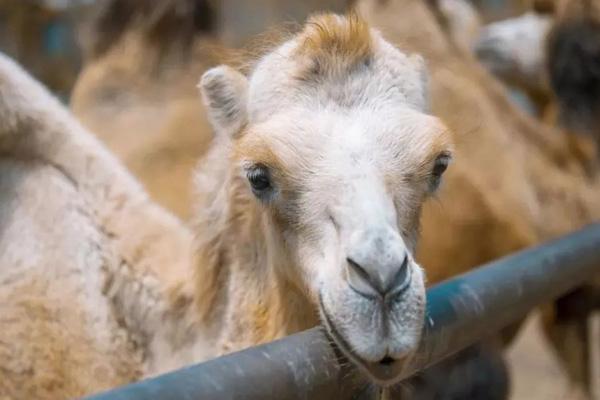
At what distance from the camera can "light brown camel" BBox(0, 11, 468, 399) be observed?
53.6 inches

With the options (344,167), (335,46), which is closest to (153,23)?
(335,46)

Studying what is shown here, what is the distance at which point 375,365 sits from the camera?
1.32 meters

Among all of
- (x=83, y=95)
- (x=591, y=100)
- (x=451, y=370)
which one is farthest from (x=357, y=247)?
(x=591, y=100)

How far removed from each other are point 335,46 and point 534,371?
3744 mm

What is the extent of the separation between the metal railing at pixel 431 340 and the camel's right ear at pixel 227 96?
16.2 inches

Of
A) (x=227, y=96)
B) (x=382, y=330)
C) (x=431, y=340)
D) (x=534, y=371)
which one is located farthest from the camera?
(x=534, y=371)

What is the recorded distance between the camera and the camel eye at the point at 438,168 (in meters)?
1.55

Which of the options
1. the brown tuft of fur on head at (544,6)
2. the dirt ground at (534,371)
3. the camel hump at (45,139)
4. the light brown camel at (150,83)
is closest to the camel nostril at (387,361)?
the camel hump at (45,139)

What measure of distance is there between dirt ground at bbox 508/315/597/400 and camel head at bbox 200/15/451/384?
2.61m

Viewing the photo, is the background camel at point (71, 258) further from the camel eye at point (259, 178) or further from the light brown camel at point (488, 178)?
the light brown camel at point (488, 178)

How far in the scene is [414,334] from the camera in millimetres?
1317

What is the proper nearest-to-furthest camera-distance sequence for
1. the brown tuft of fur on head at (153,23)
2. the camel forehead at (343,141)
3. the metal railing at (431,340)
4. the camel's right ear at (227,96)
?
the metal railing at (431,340) → the camel forehead at (343,141) → the camel's right ear at (227,96) → the brown tuft of fur on head at (153,23)

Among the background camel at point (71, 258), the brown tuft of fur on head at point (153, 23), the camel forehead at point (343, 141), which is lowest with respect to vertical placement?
the brown tuft of fur on head at point (153, 23)

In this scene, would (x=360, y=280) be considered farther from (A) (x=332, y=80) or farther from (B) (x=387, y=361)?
(A) (x=332, y=80)
